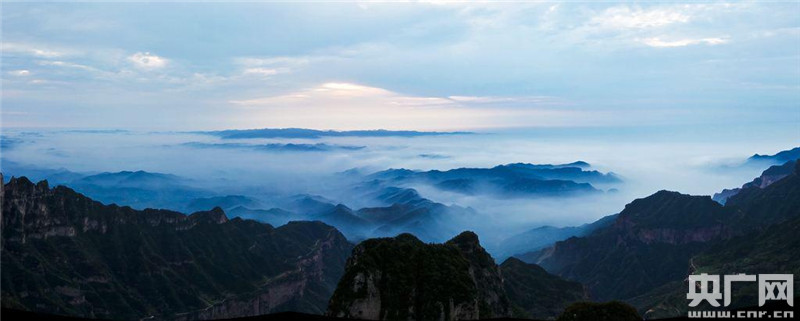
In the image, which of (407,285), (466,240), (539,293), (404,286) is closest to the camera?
(404,286)

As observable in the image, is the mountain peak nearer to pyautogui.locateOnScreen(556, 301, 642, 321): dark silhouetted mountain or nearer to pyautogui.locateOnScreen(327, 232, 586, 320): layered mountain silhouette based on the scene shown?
pyautogui.locateOnScreen(327, 232, 586, 320): layered mountain silhouette

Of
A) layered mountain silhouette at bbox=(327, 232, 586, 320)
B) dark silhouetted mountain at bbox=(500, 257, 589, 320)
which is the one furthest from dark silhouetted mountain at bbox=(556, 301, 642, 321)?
dark silhouetted mountain at bbox=(500, 257, 589, 320)

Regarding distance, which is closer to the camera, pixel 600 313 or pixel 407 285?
pixel 600 313

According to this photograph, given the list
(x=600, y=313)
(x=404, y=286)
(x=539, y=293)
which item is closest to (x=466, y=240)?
(x=404, y=286)

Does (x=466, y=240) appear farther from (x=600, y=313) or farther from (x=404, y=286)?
(x=600, y=313)

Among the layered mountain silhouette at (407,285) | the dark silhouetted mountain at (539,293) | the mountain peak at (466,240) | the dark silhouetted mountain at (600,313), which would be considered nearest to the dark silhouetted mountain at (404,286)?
the layered mountain silhouette at (407,285)

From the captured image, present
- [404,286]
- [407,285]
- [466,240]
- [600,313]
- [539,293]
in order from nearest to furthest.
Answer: [600,313] < [404,286] < [407,285] < [466,240] < [539,293]

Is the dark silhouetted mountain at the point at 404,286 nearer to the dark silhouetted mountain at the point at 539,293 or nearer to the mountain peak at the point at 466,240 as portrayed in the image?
the mountain peak at the point at 466,240
